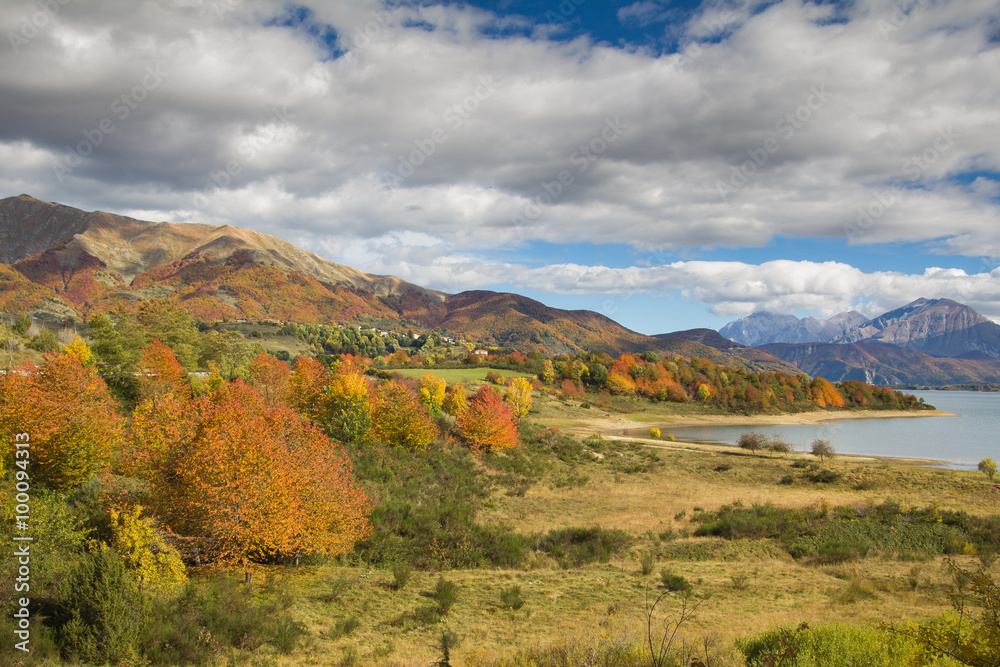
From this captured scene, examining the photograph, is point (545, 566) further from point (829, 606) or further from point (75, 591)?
point (75, 591)

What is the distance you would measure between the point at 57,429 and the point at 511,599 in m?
19.9

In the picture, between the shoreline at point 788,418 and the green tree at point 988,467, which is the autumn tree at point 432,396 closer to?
the shoreline at point 788,418

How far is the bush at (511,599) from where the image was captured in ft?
51.9

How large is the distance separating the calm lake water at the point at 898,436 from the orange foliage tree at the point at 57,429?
74.7 metres

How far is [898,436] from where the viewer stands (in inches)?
3410

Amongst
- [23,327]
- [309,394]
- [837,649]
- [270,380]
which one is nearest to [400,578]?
[837,649]

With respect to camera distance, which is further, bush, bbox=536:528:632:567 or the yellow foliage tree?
bush, bbox=536:528:632:567

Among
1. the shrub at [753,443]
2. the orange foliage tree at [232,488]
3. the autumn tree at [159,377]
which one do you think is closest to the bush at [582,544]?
the orange foliage tree at [232,488]

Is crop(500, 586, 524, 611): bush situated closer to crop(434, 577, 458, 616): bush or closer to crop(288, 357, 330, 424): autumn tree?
crop(434, 577, 458, 616): bush

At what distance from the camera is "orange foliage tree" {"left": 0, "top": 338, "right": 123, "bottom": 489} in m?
19.2

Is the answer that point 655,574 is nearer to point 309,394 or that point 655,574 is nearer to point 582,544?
Result: point 582,544

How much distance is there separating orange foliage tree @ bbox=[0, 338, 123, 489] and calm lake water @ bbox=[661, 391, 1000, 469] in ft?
245

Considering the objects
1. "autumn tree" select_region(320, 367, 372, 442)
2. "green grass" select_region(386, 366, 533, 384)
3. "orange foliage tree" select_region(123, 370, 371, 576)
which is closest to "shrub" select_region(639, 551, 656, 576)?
"orange foliage tree" select_region(123, 370, 371, 576)

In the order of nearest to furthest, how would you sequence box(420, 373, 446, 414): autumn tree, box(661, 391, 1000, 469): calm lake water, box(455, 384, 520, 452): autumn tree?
1. box(455, 384, 520, 452): autumn tree
2. box(420, 373, 446, 414): autumn tree
3. box(661, 391, 1000, 469): calm lake water
